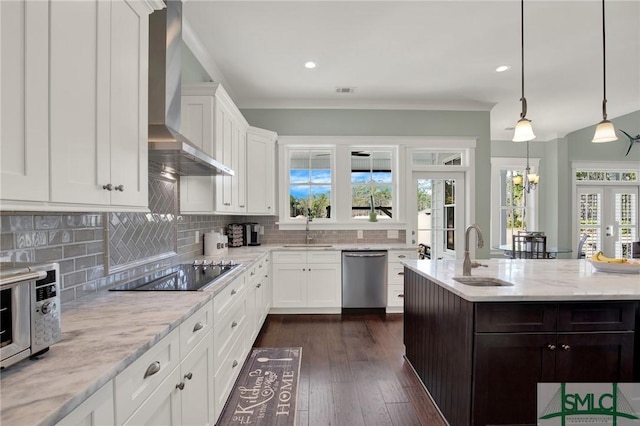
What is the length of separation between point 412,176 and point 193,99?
129 inches

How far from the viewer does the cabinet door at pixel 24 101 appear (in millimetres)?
825

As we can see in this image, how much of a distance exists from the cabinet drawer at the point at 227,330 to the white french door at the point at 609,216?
7.36 m

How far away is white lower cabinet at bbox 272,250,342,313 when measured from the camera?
13.5 ft

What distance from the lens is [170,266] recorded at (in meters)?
2.51

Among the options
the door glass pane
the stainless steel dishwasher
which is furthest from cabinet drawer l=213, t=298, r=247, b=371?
the door glass pane

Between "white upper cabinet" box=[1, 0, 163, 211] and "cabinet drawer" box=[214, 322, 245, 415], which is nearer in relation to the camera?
"white upper cabinet" box=[1, 0, 163, 211]

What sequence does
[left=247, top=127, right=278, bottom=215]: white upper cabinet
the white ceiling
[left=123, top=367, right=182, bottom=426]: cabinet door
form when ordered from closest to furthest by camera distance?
[left=123, top=367, right=182, bottom=426]: cabinet door, the white ceiling, [left=247, top=127, right=278, bottom=215]: white upper cabinet

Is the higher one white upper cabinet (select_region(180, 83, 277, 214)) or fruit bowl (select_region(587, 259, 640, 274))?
white upper cabinet (select_region(180, 83, 277, 214))

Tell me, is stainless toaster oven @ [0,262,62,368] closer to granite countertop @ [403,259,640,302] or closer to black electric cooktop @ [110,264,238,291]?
black electric cooktop @ [110,264,238,291]

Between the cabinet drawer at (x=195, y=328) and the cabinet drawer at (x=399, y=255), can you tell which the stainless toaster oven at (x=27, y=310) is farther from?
the cabinet drawer at (x=399, y=255)

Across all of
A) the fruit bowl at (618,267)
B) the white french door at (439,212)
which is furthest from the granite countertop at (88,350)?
the white french door at (439,212)

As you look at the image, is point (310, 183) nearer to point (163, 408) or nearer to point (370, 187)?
point (370, 187)

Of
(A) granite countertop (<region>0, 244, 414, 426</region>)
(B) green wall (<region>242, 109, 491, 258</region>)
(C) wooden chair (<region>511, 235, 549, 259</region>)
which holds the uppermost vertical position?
(B) green wall (<region>242, 109, 491, 258</region>)

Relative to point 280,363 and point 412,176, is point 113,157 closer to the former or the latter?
point 280,363
